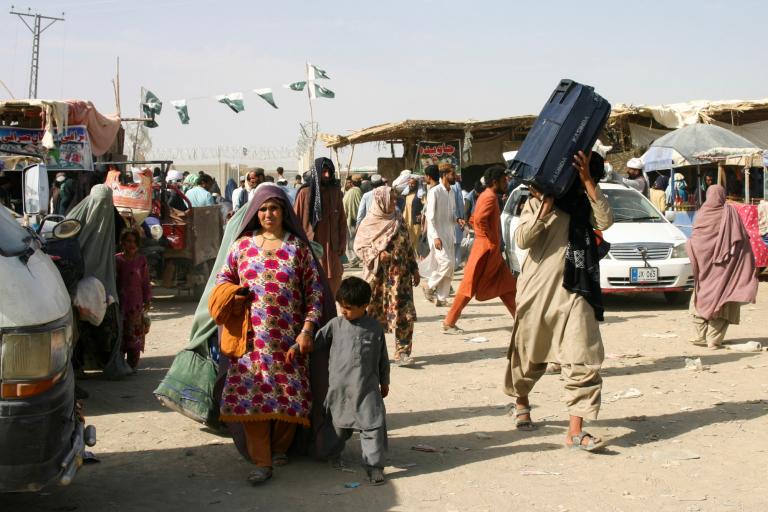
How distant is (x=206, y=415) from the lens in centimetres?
580

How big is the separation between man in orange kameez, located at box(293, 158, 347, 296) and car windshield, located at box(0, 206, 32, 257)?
427 centimetres

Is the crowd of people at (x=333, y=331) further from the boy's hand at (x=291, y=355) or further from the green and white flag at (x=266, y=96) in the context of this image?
the green and white flag at (x=266, y=96)

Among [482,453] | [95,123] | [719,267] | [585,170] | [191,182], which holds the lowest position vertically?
[482,453]

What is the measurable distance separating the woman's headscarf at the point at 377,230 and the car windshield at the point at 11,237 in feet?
15.0

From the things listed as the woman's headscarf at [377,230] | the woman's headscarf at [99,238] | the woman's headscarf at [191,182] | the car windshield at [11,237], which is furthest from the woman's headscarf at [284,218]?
the woman's headscarf at [191,182]

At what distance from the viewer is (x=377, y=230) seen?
9.26m

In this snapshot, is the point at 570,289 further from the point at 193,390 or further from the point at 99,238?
the point at 99,238

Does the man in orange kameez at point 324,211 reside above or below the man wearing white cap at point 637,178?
below

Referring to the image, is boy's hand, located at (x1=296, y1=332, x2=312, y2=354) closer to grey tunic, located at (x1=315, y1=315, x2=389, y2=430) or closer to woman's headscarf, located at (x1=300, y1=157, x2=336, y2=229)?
grey tunic, located at (x1=315, y1=315, x2=389, y2=430)

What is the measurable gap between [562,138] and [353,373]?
1.86 metres

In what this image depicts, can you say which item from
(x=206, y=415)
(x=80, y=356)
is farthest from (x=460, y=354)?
(x=206, y=415)

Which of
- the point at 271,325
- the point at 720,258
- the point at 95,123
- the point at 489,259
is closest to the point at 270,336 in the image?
the point at 271,325

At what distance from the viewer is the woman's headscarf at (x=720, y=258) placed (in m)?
9.70

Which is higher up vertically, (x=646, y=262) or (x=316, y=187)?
(x=316, y=187)
